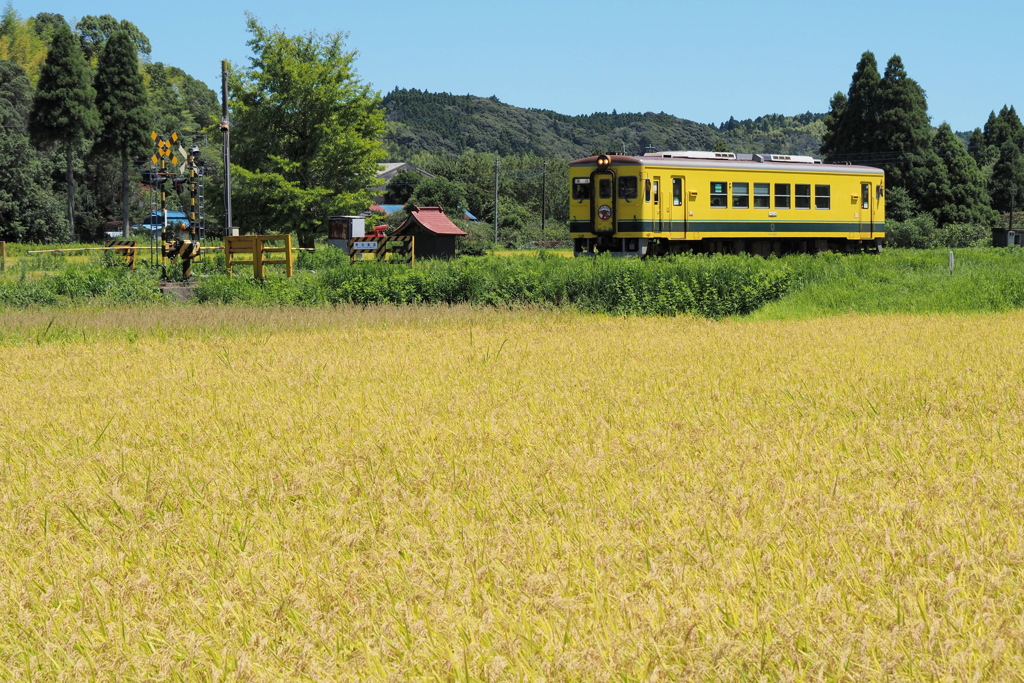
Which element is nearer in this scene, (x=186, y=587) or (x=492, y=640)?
(x=492, y=640)

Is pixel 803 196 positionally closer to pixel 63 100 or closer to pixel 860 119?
pixel 860 119

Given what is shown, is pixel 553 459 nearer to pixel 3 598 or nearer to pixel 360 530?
pixel 360 530

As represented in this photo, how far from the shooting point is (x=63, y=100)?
184 feet

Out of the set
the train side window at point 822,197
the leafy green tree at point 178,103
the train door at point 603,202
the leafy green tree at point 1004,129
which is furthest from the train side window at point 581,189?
the leafy green tree at point 1004,129

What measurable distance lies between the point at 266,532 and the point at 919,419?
4534mm

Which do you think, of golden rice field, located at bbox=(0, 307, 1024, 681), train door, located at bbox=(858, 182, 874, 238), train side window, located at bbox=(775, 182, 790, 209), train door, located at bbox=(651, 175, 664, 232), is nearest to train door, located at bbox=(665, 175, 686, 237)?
train door, located at bbox=(651, 175, 664, 232)

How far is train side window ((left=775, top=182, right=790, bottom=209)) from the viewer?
27.4m

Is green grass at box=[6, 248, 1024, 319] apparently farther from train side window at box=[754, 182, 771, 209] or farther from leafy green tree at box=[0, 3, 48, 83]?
leafy green tree at box=[0, 3, 48, 83]

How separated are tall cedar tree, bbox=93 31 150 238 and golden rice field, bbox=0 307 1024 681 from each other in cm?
5229

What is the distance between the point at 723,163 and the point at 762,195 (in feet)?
5.29

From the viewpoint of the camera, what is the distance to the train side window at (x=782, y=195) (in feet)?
90.0

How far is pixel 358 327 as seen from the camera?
51.0 ft

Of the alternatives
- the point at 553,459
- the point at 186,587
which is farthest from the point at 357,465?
the point at 186,587

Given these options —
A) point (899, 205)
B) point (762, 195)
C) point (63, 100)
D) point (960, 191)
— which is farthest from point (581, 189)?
point (960, 191)
